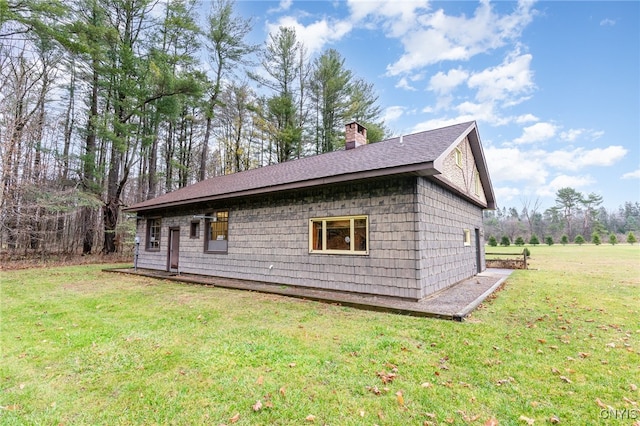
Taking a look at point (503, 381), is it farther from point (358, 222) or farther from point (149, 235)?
point (149, 235)

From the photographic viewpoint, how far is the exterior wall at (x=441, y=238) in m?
6.15

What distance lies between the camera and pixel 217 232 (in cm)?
982

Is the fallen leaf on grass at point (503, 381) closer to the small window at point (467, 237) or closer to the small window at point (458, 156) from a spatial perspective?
the small window at point (458, 156)

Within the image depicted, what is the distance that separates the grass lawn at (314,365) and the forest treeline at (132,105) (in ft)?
33.4

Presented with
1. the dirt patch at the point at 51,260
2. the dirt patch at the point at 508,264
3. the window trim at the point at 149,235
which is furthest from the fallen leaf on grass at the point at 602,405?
the dirt patch at the point at 51,260

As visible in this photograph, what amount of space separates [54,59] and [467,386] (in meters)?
19.5

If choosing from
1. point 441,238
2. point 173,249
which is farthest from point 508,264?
point 173,249

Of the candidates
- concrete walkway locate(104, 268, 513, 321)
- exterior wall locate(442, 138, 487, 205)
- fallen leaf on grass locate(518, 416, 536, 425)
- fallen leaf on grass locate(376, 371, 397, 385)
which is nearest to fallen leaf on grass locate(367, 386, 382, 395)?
fallen leaf on grass locate(376, 371, 397, 385)

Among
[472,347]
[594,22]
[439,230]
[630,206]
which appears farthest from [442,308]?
[630,206]

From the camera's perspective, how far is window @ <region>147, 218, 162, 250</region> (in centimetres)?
1219

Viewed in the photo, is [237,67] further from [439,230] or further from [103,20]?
[439,230]

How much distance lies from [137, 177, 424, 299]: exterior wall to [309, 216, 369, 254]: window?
0.45 feet

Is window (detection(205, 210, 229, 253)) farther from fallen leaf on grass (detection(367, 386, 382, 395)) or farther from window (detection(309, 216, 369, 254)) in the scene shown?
fallen leaf on grass (detection(367, 386, 382, 395))

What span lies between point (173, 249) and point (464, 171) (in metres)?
11.0
